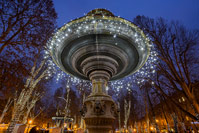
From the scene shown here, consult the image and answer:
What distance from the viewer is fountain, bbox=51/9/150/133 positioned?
4664mm

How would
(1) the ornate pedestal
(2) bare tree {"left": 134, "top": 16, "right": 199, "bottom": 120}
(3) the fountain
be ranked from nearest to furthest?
(1) the ornate pedestal
(3) the fountain
(2) bare tree {"left": 134, "top": 16, "right": 199, "bottom": 120}

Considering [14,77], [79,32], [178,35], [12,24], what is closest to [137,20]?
[178,35]

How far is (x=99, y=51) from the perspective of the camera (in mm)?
5547

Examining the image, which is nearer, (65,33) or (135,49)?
(65,33)

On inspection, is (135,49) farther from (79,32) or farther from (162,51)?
(162,51)

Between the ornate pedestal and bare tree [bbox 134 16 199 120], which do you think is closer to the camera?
the ornate pedestal

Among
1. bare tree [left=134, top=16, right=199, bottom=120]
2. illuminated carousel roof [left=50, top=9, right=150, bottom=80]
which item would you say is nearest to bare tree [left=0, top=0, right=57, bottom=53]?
illuminated carousel roof [left=50, top=9, right=150, bottom=80]

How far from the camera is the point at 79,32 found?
16.7ft

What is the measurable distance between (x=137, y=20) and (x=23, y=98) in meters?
14.4

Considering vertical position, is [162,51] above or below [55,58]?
above

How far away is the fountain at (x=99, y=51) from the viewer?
466 cm

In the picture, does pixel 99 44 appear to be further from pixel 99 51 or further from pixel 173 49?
pixel 173 49

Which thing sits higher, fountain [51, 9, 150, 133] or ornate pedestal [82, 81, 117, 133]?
fountain [51, 9, 150, 133]

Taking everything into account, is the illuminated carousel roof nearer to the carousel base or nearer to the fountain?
the fountain
